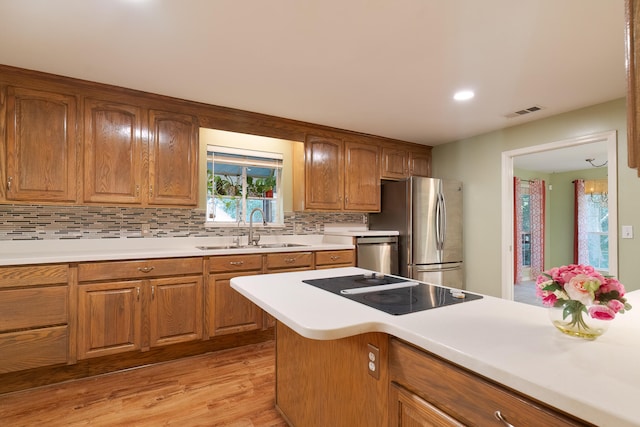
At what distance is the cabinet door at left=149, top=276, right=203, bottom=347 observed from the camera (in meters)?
2.61

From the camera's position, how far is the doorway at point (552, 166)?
113 inches

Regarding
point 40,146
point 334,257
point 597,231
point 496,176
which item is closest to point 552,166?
point 597,231

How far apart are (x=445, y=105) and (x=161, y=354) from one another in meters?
3.35

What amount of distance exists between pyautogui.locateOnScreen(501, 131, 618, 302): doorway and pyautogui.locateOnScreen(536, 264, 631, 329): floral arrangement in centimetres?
261

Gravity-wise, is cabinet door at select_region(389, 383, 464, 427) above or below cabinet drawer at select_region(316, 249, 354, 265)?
below

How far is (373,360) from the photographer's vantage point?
113cm

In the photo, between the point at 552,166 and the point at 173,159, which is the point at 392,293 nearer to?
the point at 173,159

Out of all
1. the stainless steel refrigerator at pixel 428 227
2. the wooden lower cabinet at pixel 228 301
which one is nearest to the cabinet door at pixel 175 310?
A: the wooden lower cabinet at pixel 228 301

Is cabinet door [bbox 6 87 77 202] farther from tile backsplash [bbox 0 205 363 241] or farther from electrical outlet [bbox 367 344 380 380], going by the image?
electrical outlet [bbox 367 344 380 380]

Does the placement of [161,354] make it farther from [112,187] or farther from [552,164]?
[552,164]

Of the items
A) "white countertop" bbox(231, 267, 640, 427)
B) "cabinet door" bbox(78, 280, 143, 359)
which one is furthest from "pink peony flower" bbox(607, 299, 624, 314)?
"cabinet door" bbox(78, 280, 143, 359)

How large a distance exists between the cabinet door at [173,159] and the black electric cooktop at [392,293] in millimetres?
1801

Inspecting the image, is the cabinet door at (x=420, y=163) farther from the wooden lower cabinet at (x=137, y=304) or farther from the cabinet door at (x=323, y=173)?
the wooden lower cabinet at (x=137, y=304)

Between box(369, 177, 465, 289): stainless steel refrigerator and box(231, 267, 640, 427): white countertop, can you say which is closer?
box(231, 267, 640, 427): white countertop
